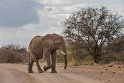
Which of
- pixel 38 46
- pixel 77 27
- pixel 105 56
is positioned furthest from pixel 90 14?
pixel 38 46

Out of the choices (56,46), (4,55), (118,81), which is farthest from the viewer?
(4,55)

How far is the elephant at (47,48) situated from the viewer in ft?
93.0

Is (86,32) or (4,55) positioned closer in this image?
(86,32)

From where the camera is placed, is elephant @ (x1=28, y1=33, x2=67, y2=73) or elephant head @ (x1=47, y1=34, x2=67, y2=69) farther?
elephant @ (x1=28, y1=33, x2=67, y2=73)

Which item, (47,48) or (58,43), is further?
(47,48)

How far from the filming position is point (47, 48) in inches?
1136

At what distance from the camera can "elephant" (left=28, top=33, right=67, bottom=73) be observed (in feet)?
93.0

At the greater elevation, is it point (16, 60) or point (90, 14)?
point (90, 14)

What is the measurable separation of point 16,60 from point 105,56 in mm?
16456

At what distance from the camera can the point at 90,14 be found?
4103cm

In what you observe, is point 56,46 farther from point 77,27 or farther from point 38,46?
point 77,27

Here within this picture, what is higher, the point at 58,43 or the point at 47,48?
the point at 58,43

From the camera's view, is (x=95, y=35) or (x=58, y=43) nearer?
(x=58, y=43)

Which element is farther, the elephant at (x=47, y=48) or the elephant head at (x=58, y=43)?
the elephant at (x=47, y=48)
